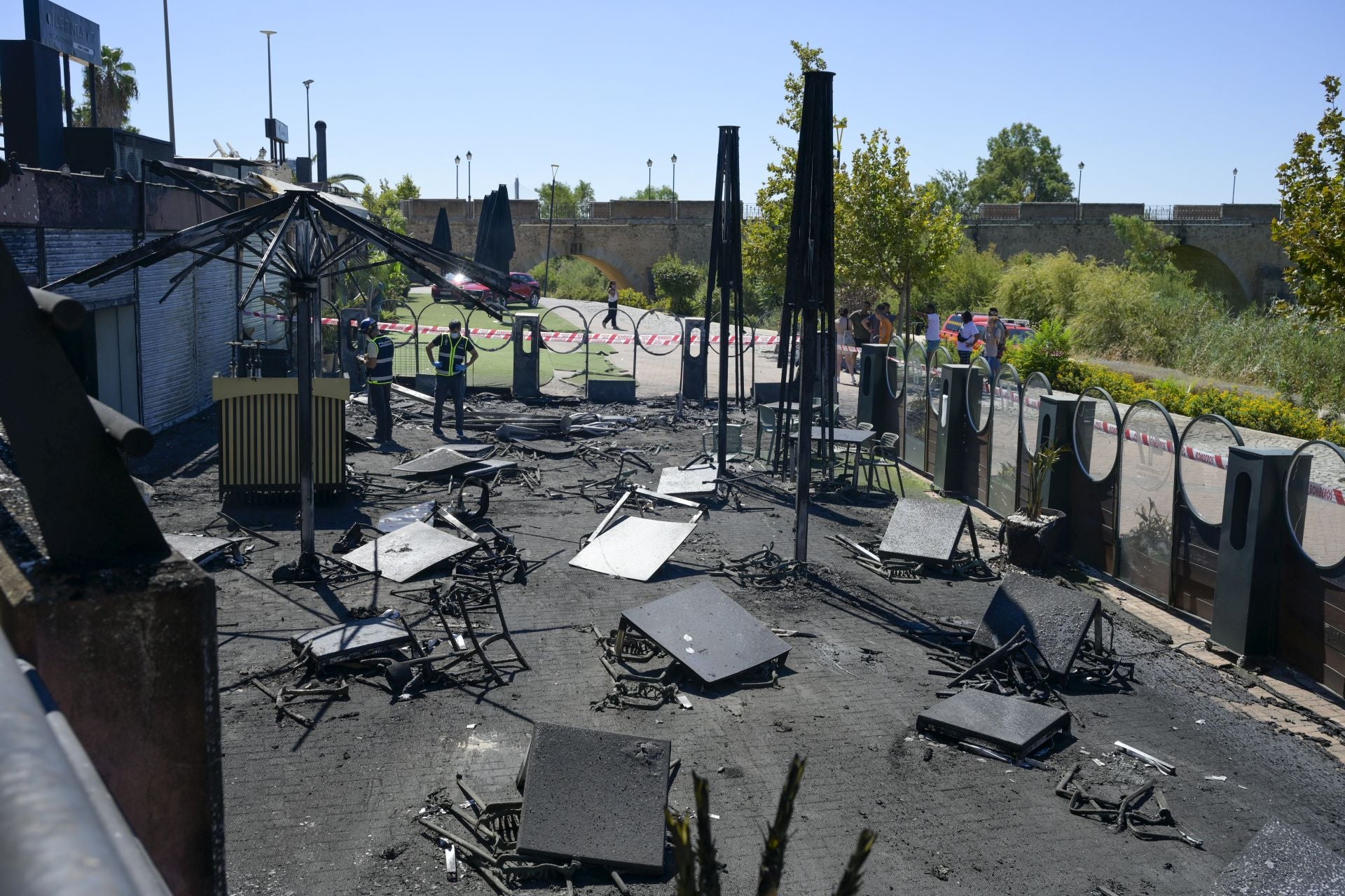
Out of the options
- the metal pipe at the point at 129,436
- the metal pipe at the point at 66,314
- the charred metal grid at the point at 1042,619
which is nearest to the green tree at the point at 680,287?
the charred metal grid at the point at 1042,619

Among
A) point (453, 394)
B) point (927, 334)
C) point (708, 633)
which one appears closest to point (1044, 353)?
point (927, 334)

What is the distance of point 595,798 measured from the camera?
19.6 ft

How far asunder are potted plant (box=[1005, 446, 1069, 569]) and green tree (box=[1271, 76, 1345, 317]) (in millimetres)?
7488

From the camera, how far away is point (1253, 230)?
56812 millimetres

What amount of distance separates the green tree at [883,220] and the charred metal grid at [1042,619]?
22.0 meters

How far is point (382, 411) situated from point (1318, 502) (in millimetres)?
12776

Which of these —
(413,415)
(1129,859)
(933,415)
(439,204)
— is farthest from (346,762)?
(439,204)

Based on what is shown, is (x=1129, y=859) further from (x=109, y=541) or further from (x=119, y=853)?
(x=119, y=853)

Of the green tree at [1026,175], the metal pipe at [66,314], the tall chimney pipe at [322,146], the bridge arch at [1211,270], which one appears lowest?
the metal pipe at [66,314]

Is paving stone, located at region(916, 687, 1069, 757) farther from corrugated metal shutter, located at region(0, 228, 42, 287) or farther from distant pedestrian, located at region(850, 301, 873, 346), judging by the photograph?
distant pedestrian, located at region(850, 301, 873, 346)

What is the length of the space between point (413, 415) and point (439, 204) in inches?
1699

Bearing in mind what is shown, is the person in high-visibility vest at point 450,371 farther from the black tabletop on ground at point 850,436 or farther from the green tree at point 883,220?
the green tree at point 883,220

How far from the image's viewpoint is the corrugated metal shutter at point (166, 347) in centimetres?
1788

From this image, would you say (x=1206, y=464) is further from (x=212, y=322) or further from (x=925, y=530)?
(x=212, y=322)
